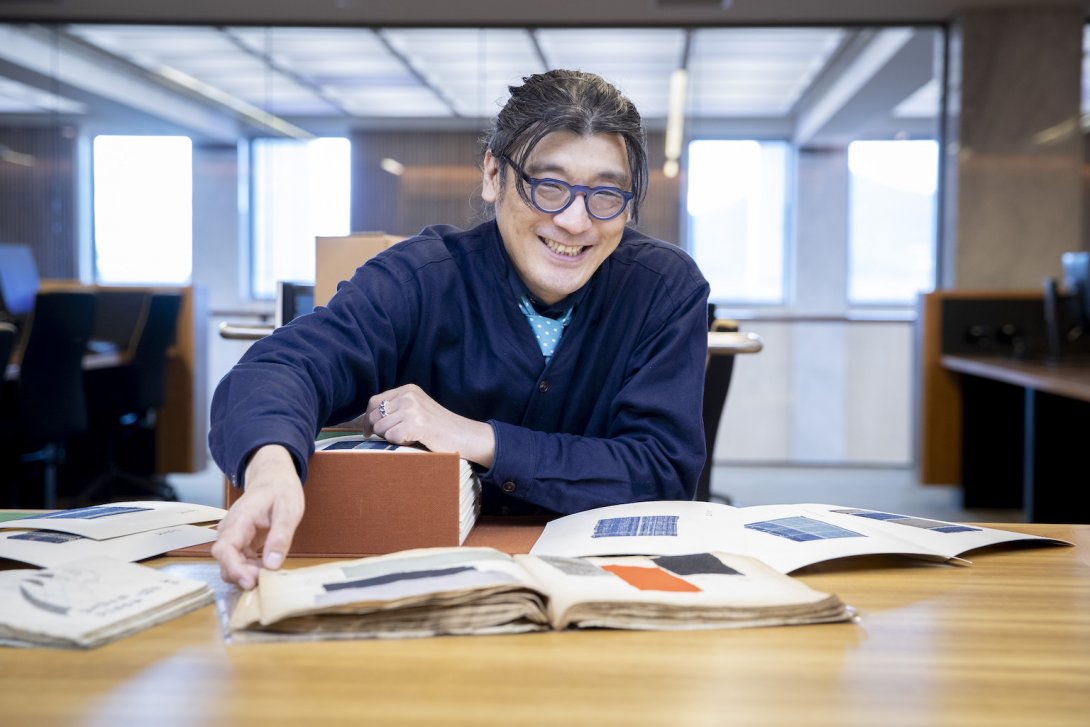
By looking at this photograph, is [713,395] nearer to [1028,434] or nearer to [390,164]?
[1028,434]

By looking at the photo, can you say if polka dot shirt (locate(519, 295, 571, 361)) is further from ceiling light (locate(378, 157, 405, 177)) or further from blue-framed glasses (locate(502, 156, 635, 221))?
ceiling light (locate(378, 157, 405, 177))

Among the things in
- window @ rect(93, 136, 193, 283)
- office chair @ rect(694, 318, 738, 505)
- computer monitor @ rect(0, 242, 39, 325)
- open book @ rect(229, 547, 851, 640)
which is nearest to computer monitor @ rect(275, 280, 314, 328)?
office chair @ rect(694, 318, 738, 505)

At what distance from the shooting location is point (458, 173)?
6.41 metres

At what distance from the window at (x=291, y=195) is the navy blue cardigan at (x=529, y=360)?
501 centimetres

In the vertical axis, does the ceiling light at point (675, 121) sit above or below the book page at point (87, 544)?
above

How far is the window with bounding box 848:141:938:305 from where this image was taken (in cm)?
614

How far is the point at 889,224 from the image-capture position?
6.16m

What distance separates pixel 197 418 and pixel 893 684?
552 cm

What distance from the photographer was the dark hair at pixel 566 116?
133 cm

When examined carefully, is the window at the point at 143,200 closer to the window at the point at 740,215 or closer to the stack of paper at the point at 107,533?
the window at the point at 740,215

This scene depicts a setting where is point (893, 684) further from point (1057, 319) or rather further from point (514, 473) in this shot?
point (1057, 319)

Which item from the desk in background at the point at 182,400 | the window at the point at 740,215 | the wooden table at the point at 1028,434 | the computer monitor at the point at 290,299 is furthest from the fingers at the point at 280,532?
the window at the point at 740,215

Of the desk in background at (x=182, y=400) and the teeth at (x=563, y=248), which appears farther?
the desk in background at (x=182, y=400)

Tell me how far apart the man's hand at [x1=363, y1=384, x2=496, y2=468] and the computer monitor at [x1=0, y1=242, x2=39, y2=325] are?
369 cm
